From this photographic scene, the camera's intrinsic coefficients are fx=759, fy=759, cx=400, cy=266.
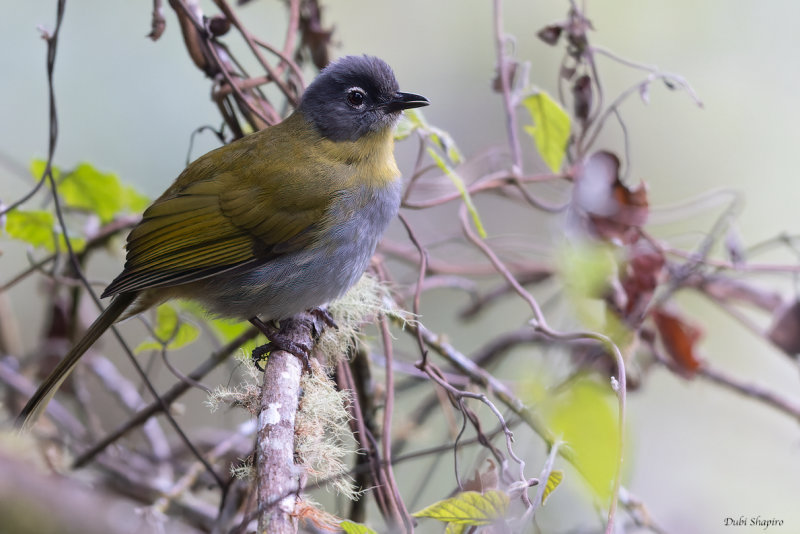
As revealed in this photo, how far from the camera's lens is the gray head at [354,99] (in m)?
3.04

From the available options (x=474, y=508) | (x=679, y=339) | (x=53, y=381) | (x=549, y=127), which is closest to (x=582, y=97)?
(x=549, y=127)

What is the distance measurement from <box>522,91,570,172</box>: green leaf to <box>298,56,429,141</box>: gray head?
511mm

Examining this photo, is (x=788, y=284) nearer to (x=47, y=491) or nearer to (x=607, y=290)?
(x=607, y=290)

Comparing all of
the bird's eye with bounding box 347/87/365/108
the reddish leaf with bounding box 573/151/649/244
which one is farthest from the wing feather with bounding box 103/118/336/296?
the reddish leaf with bounding box 573/151/649/244

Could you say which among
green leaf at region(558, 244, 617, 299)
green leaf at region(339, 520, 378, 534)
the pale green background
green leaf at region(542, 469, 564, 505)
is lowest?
green leaf at region(339, 520, 378, 534)

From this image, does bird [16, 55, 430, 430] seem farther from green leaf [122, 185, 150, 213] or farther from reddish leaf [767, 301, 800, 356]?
reddish leaf [767, 301, 800, 356]

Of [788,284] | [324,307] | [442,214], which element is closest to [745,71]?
[788,284]

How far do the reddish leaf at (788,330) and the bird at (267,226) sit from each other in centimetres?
166

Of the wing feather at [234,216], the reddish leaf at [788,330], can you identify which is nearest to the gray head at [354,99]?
the wing feather at [234,216]

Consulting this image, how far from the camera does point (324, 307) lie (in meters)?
2.87

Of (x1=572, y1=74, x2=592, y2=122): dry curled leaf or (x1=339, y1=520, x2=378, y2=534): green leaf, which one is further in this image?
(x1=572, y1=74, x2=592, y2=122): dry curled leaf

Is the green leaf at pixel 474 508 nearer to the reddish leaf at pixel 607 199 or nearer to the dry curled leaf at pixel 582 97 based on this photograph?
the reddish leaf at pixel 607 199

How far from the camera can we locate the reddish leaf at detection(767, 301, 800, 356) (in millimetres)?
3086

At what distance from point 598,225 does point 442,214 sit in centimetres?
252
